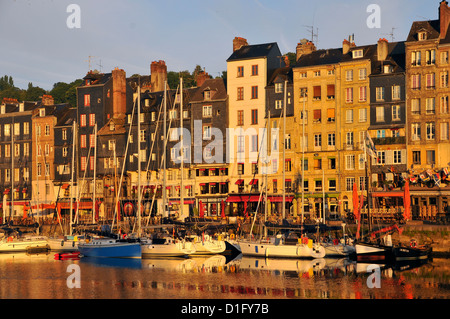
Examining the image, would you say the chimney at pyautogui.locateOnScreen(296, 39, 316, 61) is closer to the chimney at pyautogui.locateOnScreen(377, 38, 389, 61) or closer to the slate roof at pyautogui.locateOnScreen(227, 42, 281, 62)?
the slate roof at pyautogui.locateOnScreen(227, 42, 281, 62)

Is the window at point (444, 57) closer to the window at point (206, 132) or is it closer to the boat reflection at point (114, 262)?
the window at point (206, 132)

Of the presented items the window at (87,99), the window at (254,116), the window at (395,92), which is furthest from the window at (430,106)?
the window at (87,99)

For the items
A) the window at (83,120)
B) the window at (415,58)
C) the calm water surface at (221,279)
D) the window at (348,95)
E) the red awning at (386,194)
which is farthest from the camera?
the window at (83,120)

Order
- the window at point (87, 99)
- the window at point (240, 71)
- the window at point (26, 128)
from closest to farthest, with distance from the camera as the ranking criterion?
the window at point (240, 71)
the window at point (87, 99)
the window at point (26, 128)

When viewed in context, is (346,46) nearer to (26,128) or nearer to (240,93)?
(240,93)

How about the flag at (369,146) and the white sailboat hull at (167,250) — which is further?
the flag at (369,146)

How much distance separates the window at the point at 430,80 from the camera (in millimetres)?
77500

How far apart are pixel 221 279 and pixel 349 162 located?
122 feet

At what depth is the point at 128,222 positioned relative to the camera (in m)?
80.3

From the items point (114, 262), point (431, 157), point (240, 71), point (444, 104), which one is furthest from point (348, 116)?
point (114, 262)

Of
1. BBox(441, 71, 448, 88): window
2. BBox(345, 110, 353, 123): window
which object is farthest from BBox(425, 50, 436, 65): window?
BBox(345, 110, 353, 123): window

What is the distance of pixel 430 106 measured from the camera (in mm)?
77688

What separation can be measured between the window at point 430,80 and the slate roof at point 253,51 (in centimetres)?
1953
